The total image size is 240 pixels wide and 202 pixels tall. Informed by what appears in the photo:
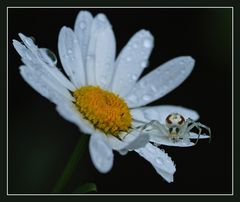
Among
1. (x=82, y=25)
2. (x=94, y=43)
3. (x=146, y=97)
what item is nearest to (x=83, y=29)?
(x=82, y=25)

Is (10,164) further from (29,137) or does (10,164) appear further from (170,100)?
(170,100)

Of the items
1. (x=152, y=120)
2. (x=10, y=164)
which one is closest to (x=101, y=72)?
(x=152, y=120)

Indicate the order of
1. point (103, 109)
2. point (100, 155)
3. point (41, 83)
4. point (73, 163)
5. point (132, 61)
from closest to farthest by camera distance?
point (100, 155)
point (41, 83)
point (73, 163)
point (103, 109)
point (132, 61)

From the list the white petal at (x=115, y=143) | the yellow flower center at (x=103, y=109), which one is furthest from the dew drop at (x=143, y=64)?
the white petal at (x=115, y=143)

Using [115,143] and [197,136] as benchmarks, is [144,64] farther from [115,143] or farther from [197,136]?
[115,143]

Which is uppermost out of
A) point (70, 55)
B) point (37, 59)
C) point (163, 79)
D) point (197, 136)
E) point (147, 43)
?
point (37, 59)

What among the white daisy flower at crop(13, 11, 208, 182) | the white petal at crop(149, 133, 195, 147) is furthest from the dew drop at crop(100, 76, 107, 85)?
the white petal at crop(149, 133, 195, 147)

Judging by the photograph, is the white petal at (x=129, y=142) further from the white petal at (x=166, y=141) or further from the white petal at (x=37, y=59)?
the white petal at (x=37, y=59)
